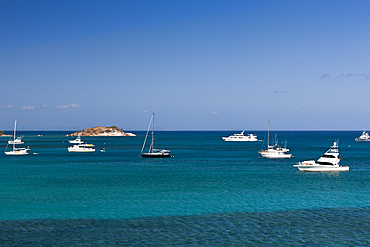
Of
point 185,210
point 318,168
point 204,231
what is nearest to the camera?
point 204,231

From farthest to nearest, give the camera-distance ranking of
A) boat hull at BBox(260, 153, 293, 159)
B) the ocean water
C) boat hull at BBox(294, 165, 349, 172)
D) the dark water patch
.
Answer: boat hull at BBox(260, 153, 293, 159) < boat hull at BBox(294, 165, 349, 172) < the ocean water < the dark water patch

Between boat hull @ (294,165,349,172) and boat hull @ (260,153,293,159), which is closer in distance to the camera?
boat hull @ (294,165,349,172)

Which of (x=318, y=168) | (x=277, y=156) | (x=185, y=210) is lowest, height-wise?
(x=185, y=210)

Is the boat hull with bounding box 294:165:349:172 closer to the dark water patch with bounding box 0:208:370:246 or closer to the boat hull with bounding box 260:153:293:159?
the boat hull with bounding box 260:153:293:159

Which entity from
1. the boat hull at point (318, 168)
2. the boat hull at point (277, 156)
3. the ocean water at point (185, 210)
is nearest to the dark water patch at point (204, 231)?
the ocean water at point (185, 210)

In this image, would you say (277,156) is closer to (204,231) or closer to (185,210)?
(185,210)

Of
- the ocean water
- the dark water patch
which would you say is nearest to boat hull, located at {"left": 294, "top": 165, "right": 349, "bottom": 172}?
the ocean water

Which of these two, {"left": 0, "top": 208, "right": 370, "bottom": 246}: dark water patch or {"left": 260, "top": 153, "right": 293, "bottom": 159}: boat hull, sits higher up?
{"left": 260, "top": 153, "right": 293, "bottom": 159}: boat hull

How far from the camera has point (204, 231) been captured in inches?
1195

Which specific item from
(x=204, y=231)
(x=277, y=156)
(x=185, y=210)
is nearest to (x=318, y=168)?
(x=277, y=156)

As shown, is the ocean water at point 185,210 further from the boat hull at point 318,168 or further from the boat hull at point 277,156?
the boat hull at point 277,156

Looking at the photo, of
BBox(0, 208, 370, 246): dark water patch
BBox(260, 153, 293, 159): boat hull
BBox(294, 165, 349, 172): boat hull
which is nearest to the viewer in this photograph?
BBox(0, 208, 370, 246): dark water patch

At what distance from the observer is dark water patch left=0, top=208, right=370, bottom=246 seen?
90.3 feet

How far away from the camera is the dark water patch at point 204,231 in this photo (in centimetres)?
2752
